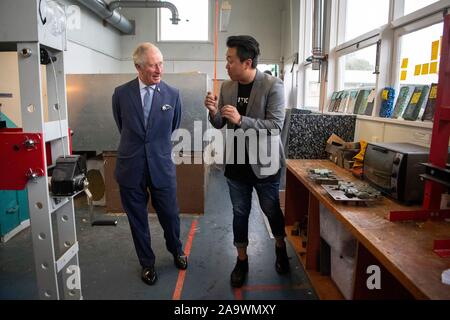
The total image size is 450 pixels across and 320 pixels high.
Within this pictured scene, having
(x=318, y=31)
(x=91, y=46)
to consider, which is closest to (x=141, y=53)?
(x=318, y=31)

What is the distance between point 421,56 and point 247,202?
4.85ft

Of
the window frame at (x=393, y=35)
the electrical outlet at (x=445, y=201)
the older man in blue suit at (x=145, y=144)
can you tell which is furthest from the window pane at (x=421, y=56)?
the older man in blue suit at (x=145, y=144)

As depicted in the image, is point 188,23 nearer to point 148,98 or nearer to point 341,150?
point 148,98

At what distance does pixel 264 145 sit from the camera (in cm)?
198

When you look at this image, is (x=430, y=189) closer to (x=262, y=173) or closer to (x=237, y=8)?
(x=262, y=173)

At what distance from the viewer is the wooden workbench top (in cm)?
87

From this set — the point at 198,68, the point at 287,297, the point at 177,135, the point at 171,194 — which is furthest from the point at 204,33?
the point at 287,297

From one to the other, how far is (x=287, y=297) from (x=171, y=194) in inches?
37.7

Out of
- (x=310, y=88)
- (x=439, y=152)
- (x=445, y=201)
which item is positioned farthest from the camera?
(x=310, y=88)

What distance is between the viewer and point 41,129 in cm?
119

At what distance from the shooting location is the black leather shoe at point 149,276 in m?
2.13

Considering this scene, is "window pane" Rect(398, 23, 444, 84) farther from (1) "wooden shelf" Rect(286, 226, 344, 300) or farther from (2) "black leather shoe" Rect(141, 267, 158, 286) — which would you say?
(2) "black leather shoe" Rect(141, 267, 158, 286)

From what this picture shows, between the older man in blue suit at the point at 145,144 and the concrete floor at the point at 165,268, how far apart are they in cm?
18

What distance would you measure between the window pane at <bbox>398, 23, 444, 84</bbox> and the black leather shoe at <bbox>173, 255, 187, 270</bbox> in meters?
1.99
